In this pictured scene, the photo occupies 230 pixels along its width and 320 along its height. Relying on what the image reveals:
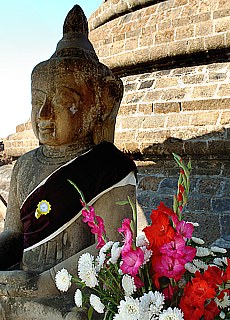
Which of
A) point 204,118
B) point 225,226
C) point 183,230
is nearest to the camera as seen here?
point 183,230

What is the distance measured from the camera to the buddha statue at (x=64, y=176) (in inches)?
72.7

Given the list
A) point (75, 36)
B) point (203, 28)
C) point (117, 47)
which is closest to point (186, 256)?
point (75, 36)

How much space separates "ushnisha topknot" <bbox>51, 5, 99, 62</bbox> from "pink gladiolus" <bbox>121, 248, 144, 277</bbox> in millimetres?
1070

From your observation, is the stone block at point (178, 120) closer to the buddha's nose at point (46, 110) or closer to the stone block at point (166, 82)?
the stone block at point (166, 82)

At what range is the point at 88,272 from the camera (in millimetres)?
1467

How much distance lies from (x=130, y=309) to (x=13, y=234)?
3.56 feet

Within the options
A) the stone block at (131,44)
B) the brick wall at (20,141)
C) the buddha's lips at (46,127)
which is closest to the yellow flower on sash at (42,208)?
the buddha's lips at (46,127)

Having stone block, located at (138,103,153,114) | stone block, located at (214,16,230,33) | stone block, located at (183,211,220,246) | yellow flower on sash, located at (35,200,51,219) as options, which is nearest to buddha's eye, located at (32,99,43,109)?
yellow flower on sash, located at (35,200,51,219)

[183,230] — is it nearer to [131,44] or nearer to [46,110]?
[46,110]

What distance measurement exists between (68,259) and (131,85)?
3.38 m

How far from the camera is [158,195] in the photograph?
166 inches

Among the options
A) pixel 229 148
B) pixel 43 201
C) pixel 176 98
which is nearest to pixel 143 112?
pixel 176 98

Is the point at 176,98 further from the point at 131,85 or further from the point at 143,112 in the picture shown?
the point at 131,85

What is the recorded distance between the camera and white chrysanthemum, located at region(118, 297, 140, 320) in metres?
1.30
